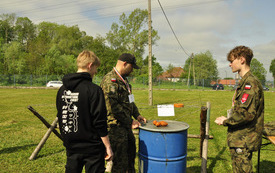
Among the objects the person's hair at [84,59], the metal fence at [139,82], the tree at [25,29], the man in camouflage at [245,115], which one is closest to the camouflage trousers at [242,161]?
the man in camouflage at [245,115]

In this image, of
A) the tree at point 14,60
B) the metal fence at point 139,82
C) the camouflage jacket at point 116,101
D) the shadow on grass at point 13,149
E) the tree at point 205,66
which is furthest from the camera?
the tree at point 205,66

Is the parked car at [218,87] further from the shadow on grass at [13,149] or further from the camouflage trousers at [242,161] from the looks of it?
the camouflage trousers at [242,161]

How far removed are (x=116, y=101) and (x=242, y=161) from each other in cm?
173

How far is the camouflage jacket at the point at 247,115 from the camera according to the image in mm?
2523

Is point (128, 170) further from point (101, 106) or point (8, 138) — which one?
point (8, 138)

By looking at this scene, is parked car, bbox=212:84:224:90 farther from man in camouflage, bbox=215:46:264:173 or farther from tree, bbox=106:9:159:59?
man in camouflage, bbox=215:46:264:173

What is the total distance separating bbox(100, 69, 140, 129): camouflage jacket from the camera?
294 cm

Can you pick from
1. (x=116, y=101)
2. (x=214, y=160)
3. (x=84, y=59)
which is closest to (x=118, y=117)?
(x=116, y=101)

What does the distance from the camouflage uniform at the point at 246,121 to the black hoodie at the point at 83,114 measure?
154cm

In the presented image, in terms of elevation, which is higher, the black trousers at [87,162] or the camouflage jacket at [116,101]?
the camouflage jacket at [116,101]

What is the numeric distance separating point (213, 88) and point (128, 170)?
134 feet

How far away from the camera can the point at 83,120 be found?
2.27 metres

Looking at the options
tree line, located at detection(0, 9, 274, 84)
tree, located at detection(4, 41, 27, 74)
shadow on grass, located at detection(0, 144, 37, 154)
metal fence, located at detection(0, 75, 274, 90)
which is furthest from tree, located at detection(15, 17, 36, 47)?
shadow on grass, located at detection(0, 144, 37, 154)

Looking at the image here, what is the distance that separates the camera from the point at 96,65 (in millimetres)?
2500
